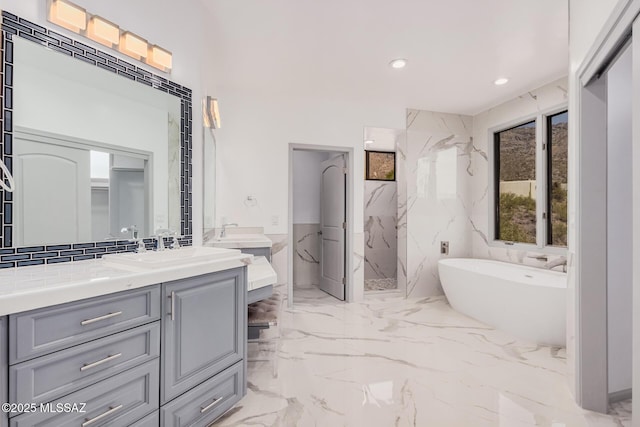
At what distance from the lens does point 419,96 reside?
399 centimetres

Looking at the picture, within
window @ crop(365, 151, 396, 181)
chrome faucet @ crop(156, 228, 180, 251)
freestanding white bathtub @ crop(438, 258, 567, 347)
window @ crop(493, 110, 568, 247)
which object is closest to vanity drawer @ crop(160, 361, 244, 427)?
chrome faucet @ crop(156, 228, 180, 251)

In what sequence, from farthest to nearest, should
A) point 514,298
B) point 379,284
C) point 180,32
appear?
1. point 379,284
2. point 514,298
3. point 180,32

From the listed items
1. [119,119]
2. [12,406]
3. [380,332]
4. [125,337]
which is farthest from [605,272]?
[119,119]

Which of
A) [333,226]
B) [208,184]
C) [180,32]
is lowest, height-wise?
[333,226]

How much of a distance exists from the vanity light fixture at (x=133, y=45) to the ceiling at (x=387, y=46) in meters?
0.59

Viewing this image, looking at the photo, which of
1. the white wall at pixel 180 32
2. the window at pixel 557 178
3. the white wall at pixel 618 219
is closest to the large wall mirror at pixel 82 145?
the white wall at pixel 180 32

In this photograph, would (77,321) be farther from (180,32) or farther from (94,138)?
(180,32)

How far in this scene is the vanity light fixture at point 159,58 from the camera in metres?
2.02

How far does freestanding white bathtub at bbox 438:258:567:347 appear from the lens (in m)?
2.80

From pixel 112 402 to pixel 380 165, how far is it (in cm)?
515

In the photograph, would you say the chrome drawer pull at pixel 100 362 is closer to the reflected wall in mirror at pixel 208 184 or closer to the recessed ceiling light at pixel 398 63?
the reflected wall in mirror at pixel 208 184

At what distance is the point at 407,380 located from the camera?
7.39 ft

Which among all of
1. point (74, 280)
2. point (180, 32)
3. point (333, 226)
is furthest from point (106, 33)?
point (333, 226)

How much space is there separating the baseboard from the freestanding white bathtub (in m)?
0.78
